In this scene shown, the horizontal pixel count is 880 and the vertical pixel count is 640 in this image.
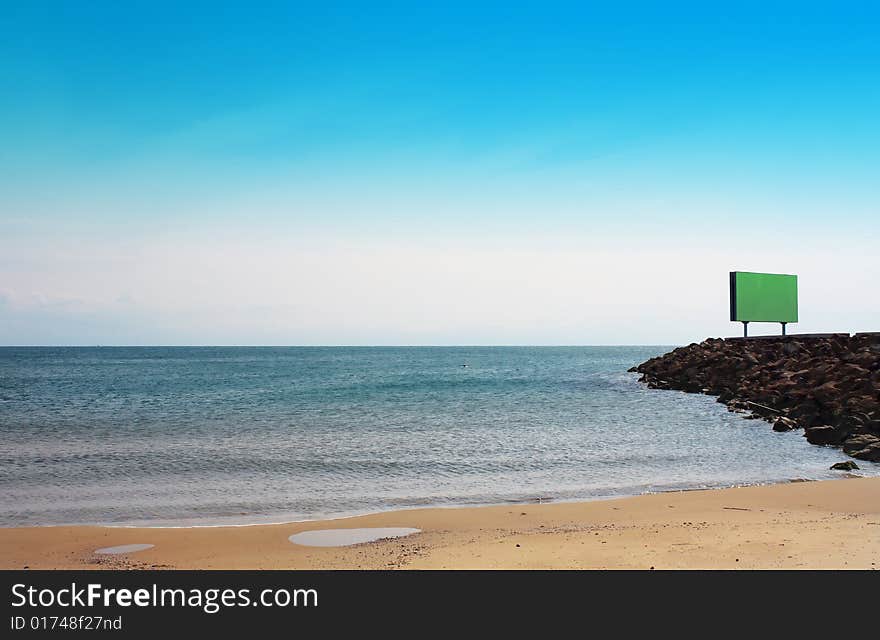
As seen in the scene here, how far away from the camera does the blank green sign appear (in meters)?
45.2

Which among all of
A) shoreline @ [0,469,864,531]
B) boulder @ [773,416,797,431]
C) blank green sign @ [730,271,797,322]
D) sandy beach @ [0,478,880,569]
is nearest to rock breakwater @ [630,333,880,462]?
boulder @ [773,416,797,431]

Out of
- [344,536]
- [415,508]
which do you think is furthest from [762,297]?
[344,536]

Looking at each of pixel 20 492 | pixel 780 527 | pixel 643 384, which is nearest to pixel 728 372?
pixel 643 384

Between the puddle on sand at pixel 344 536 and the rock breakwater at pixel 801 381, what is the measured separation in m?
14.3

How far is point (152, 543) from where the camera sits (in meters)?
11.2

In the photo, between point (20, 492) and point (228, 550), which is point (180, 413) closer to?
point (20, 492)

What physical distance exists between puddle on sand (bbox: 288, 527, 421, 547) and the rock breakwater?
1428 centimetres

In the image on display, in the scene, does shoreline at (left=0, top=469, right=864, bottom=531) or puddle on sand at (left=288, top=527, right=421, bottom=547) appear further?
shoreline at (left=0, top=469, right=864, bottom=531)

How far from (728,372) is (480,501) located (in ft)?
107

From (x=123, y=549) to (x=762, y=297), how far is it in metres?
43.9

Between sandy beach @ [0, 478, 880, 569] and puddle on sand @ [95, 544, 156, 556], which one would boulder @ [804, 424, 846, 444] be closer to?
sandy beach @ [0, 478, 880, 569]

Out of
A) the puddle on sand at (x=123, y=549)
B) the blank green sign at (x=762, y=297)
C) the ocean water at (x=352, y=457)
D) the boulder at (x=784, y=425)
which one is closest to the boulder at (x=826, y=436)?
the ocean water at (x=352, y=457)

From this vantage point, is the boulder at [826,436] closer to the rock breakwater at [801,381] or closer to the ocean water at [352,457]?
the rock breakwater at [801,381]

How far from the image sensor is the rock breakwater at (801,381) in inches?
886
